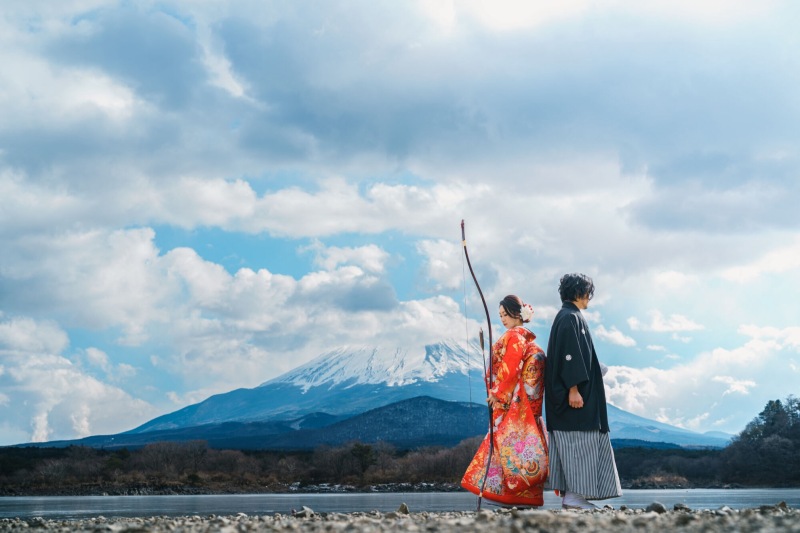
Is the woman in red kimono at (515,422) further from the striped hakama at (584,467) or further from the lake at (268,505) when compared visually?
the lake at (268,505)

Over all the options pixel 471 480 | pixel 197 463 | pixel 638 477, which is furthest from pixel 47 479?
pixel 471 480

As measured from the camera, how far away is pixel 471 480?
1104 cm

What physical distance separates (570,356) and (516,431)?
110 cm

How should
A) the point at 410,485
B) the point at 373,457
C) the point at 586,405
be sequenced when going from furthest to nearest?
the point at 373,457 → the point at 410,485 → the point at 586,405

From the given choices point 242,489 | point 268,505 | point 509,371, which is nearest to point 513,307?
point 509,371

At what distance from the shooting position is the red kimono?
10.7 m

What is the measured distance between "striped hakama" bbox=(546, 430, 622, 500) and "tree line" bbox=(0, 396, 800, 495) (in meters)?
100.0

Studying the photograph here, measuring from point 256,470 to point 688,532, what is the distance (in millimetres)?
123513

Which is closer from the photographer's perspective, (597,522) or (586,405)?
(597,522)

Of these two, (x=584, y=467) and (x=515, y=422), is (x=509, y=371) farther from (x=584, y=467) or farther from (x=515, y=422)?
(x=584, y=467)

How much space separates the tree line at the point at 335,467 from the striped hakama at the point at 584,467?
100.0m

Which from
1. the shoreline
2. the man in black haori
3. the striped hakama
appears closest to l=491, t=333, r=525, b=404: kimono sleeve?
the man in black haori

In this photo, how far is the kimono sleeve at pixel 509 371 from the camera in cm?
1097

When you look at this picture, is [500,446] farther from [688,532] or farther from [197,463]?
[197,463]
